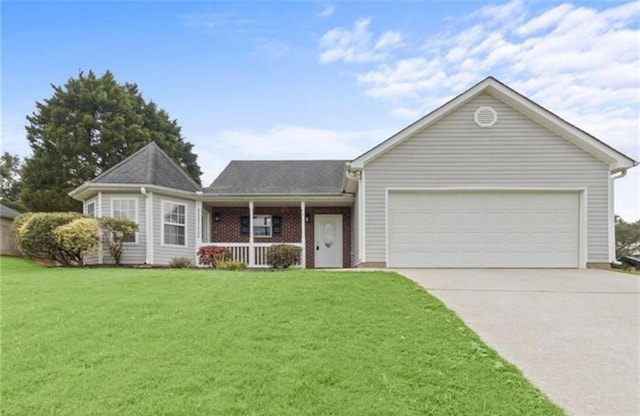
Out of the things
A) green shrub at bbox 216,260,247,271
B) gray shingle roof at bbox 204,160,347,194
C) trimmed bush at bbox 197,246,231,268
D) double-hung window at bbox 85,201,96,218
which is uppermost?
gray shingle roof at bbox 204,160,347,194

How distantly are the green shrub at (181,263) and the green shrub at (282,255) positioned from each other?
2626 millimetres

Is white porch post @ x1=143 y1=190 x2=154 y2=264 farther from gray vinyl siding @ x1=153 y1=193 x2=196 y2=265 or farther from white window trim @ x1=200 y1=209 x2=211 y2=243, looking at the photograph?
white window trim @ x1=200 y1=209 x2=211 y2=243

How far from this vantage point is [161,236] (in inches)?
595

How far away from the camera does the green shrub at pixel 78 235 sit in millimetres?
13359

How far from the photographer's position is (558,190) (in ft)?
41.8

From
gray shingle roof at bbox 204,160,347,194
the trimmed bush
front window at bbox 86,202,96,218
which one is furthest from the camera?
gray shingle roof at bbox 204,160,347,194

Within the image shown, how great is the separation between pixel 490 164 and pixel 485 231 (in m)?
1.92

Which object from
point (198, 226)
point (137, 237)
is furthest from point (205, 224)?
point (137, 237)

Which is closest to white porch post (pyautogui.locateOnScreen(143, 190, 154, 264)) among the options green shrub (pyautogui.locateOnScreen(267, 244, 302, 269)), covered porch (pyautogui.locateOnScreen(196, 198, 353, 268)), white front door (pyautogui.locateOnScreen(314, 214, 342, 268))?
covered porch (pyautogui.locateOnScreen(196, 198, 353, 268))

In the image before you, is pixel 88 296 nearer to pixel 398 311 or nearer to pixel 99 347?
pixel 99 347

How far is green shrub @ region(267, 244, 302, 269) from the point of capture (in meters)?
15.0

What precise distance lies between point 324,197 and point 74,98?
22.8 meters

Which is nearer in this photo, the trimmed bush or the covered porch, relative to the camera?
the trimmed bush

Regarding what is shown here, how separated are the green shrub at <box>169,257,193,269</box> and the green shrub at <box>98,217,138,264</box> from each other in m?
1.58
